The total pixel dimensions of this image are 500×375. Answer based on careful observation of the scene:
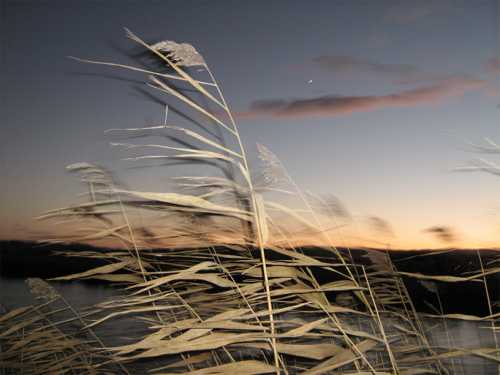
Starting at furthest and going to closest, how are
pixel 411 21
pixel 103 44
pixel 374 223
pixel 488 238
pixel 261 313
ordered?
pixel 103 44, pixel 411 21, pixel 488 238, pixel 374 223, pixel 261 313

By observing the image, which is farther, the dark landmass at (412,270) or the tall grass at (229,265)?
the dark landmass at (412,270)

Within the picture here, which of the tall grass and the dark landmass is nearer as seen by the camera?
the tall grass

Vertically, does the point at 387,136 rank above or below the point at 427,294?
above

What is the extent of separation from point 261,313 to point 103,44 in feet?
6.82

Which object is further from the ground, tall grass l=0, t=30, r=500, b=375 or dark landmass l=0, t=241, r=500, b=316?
tall grass l=0, t=30, r=500, b=375

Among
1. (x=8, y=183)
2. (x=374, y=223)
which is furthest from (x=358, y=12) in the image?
(x=8, y=183)

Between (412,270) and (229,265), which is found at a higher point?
(229,265)

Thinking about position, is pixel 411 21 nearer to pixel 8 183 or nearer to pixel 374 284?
pixel 374 284

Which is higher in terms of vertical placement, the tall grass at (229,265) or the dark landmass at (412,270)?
the tall grass at (229,265)

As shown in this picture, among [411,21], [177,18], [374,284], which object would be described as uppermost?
[177,18]

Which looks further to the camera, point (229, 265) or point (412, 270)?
point (412, 270)

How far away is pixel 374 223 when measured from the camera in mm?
1199

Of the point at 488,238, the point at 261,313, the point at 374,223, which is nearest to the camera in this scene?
the point at 261,313

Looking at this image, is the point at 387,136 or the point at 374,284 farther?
the point at 387,136
